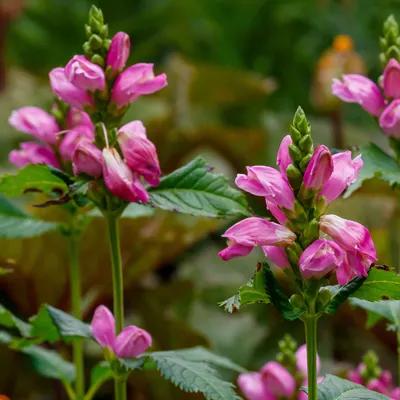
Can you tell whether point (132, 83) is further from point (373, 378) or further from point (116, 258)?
point (373, 378)

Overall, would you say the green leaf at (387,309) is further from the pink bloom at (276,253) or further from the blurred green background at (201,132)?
the blurred green background at (201,132)

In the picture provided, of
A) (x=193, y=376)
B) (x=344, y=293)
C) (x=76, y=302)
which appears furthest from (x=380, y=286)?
(x=76, y=302)

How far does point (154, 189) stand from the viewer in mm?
723

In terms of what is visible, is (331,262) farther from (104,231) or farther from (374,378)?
(104,231)

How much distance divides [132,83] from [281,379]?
0.97 feet

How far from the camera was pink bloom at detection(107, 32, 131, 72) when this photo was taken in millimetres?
704

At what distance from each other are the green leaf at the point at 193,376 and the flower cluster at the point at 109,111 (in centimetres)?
12

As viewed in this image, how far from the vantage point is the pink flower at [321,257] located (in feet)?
1.81

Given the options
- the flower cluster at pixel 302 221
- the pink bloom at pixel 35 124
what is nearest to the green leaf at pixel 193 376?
the flower cluster at pixel 302 221

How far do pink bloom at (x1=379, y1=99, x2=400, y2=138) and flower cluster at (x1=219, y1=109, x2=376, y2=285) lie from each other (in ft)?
0.48

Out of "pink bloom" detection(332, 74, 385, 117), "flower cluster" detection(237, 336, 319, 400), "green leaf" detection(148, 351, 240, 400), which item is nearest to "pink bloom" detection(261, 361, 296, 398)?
"flower cluster" detection(237, 336, 319, 400)

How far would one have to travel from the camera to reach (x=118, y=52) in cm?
71

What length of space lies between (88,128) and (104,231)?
0.75 metres

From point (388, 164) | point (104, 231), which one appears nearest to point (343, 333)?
point (104, 231)
